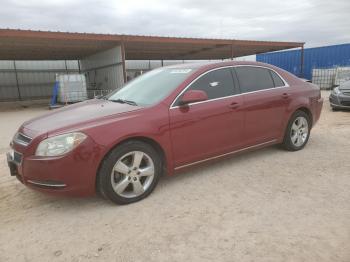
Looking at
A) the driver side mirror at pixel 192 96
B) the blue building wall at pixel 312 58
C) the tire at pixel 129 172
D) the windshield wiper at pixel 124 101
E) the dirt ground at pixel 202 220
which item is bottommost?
the dirt ground at pixel 202 220

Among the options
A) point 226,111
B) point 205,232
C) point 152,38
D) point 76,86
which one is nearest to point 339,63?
point 152,38

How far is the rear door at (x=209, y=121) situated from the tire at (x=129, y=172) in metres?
0.35

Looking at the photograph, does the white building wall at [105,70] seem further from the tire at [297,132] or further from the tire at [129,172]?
the tire at [129,172]

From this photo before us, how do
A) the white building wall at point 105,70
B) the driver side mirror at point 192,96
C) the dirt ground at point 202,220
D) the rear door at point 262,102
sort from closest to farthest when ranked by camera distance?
1. the dirt ground at point 202,220
2. the driver side mirror at point 192,96
3. the rear door at point 262,102
4. the white building wall at point 105,70

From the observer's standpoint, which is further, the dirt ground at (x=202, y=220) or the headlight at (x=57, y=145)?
the headlight at (x=57, y=145)

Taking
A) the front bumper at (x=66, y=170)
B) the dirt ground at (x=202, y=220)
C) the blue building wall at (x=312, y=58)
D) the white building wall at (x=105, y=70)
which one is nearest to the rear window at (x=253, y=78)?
the dirt ground at (x=202, y=220)

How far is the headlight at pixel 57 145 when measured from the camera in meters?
3.03

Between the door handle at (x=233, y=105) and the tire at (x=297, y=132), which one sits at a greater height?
the door handle at (x=233, y=105)

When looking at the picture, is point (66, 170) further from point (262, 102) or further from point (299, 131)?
point (299, 131)

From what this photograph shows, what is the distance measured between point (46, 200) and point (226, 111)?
8.28 ft

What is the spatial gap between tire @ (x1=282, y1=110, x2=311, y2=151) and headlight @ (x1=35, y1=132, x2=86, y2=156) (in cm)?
344

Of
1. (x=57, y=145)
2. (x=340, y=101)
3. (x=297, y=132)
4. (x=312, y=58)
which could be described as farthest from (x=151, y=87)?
(x=312, y=58)

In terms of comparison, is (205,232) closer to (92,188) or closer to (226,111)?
(92,188)

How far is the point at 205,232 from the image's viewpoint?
2.77m
